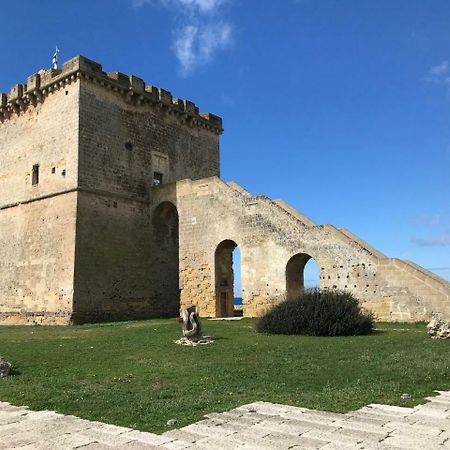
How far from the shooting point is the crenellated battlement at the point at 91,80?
66.7 feet

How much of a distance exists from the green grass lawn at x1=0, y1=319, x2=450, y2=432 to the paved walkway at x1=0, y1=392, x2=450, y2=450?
9.8 inches

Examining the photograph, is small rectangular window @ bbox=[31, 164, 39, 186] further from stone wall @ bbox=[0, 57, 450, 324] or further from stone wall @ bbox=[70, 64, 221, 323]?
stone wall @ bbox=[70, 64, 221, 323]

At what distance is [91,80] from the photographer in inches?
807

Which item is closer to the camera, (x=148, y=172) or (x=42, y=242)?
(x=42, y=242)

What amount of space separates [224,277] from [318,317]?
8690 mm

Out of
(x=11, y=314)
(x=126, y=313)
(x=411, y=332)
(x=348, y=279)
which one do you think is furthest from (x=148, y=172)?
(x=411, y=332)

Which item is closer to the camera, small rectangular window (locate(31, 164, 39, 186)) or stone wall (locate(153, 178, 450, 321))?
stone wall (locate(153, 178, 450, 321))

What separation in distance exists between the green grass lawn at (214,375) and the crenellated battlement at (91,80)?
1287cm

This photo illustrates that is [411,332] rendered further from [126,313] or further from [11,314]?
[11,314]

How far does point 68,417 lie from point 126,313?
54.5 ft

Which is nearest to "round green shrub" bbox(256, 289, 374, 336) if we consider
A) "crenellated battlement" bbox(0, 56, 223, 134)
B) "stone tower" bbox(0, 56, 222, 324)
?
"stone tower" bbox(0, 56, 222, 324)

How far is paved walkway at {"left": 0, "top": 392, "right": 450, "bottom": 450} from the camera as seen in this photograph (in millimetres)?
3826

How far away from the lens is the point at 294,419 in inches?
178

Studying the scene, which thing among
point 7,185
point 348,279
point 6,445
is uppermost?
point 7,185
